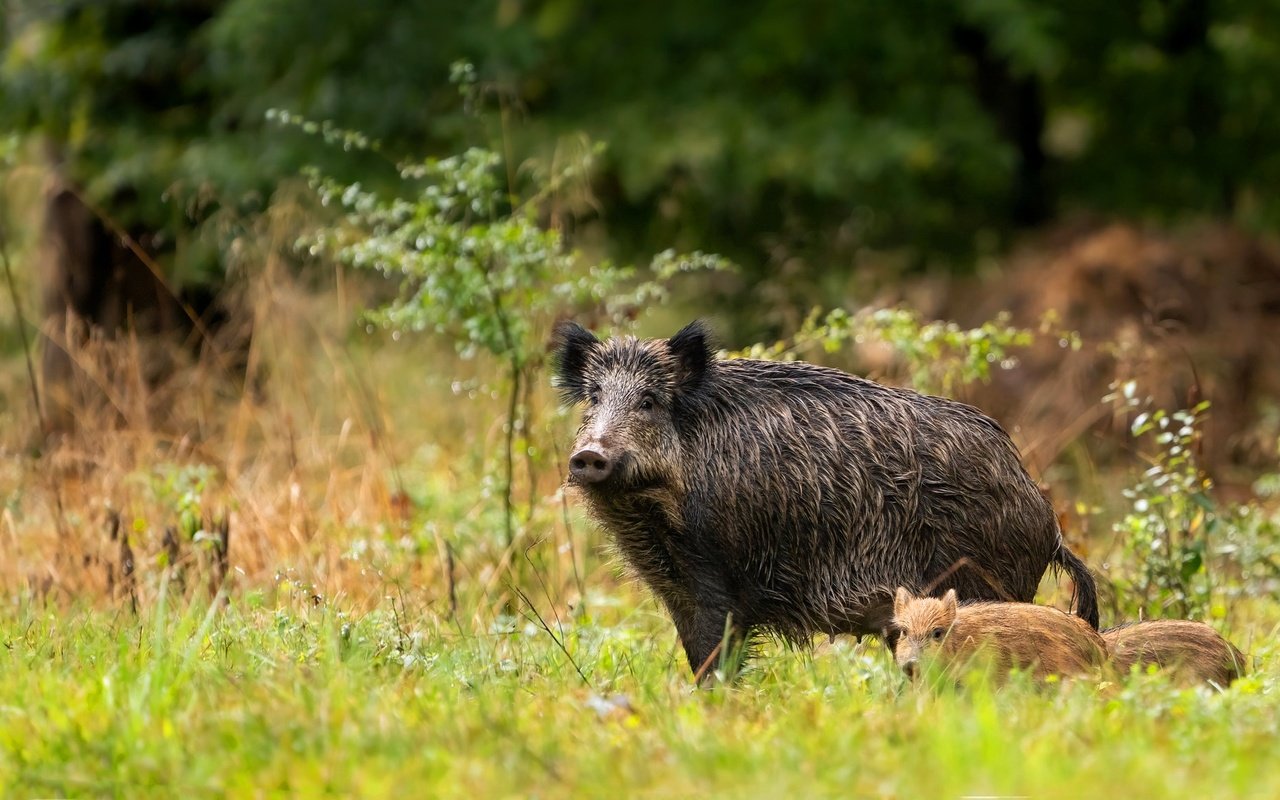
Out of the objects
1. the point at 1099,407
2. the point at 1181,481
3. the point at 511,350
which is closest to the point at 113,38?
the point at 511,350

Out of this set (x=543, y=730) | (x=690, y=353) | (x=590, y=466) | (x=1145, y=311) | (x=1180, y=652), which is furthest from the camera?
(x=1145, y=311)

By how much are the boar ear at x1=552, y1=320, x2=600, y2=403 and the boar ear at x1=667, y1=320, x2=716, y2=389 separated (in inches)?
11.9

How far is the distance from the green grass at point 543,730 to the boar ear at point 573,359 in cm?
100

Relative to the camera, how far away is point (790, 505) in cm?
522

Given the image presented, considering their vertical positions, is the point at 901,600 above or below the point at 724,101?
below

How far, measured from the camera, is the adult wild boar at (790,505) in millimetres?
5176

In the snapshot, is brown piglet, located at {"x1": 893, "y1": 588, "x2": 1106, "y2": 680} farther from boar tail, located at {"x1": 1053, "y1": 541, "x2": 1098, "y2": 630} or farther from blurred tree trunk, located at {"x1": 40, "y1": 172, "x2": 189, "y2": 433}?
blurred tree trunk, located at {"x1": 40, "y1": 172, "x2": 189, "y2": 433}

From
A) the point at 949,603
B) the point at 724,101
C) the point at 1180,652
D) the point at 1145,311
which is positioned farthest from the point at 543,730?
the point at 1145,311

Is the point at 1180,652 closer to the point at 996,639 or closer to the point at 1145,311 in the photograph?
the point at 996,639

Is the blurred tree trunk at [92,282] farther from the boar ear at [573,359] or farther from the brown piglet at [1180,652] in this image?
the brown piglet at [1180,652]

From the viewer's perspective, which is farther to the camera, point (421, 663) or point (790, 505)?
point (790, 505)

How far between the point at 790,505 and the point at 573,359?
914mm

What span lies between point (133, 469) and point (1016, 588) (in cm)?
459

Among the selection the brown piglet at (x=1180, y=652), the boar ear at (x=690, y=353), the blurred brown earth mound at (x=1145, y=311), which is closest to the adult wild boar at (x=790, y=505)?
the boar ear at (x=690, y=353)
